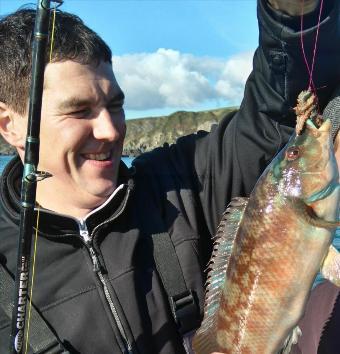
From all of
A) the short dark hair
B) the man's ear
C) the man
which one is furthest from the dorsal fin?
the man's ear

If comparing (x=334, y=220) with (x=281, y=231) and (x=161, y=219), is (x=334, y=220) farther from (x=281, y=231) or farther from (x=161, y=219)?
(x=161, y=219)

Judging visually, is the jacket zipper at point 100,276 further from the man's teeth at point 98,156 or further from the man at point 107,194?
the man's teeth at point 98,156

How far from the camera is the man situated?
149 inches

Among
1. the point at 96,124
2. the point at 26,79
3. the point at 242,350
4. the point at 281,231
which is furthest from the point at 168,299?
the point at 26,79

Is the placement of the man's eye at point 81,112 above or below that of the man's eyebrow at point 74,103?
below

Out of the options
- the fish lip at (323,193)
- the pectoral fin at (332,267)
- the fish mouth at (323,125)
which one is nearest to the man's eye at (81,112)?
the fish mouth at (323,125)

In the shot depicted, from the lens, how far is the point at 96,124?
3.88 metres

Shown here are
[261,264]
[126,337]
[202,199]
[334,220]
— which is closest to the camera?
[334,220]

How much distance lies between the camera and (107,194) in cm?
410

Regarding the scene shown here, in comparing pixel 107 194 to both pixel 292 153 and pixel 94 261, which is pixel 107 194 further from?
pixel 292 153

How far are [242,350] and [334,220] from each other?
109cm

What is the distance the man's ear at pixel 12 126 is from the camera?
4.14m

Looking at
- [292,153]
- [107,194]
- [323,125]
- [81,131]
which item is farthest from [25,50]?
[323,125]

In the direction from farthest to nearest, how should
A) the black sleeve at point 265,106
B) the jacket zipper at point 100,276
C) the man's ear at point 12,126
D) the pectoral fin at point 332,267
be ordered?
the man's ear at point 12,126
the jacket zipper at point 100,276
the black sleeve at point 265,106
the pectoral fin at point 332,267
